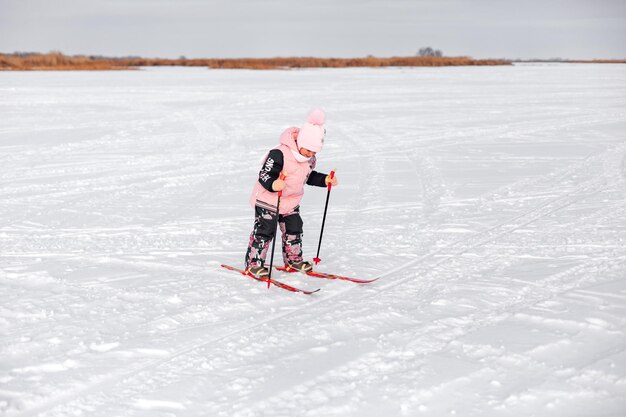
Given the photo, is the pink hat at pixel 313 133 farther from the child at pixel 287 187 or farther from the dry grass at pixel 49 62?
the dry grass at pixel 49 62

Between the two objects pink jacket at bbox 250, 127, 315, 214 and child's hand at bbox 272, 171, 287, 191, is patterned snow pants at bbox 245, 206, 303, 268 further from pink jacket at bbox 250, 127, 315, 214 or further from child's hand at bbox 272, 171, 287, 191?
child's hand at bbox 272, 171, 287, 191

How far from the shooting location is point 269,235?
479 cm

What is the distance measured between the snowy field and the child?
0.20 metres

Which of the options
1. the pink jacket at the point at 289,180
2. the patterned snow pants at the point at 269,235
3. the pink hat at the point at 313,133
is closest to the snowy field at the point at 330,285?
the patterned snow pants at the point at 269,235

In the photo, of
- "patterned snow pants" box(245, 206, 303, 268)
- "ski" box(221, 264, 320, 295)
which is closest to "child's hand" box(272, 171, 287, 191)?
"patterned snow pants" box(245, 206, 303, 268)

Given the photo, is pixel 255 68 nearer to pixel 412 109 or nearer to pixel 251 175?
pixel 412 109

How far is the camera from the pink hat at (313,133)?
443 cm

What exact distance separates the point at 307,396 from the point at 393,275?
1.90m

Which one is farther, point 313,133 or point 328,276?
point 328,276

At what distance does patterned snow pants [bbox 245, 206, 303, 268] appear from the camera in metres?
4.75

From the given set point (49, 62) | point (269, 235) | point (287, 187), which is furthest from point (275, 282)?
point (49, 62)

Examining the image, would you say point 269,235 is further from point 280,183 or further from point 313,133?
point 313,133

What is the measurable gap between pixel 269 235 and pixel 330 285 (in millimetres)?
588

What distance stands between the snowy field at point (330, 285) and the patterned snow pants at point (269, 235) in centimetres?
19
